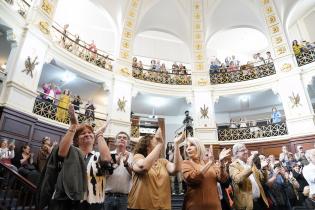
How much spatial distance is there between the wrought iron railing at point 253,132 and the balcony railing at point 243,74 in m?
2.51

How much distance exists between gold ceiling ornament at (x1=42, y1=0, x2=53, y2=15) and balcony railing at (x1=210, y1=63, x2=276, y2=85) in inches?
312

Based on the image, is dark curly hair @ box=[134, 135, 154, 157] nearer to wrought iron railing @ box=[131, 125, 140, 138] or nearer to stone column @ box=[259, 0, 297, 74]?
wrought iron railing @ box=[131, 125, 140, 138]

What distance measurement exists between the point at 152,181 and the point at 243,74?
10.7m

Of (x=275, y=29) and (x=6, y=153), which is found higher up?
(x=275, y=29)

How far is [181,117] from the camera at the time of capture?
46.4ft

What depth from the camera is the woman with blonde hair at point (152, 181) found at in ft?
6.18

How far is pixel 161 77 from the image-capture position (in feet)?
39.0

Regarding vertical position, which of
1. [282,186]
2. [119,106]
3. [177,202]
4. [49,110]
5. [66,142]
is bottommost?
[177,202]

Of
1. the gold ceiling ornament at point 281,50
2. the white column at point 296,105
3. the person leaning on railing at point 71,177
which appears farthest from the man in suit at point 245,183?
the gold ceiling ornament at point 281,50

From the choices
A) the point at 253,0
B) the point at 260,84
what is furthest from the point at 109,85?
the point at 253,0

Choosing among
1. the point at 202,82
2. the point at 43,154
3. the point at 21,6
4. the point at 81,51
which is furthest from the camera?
the point at 202,82

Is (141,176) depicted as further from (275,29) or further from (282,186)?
(275,29)

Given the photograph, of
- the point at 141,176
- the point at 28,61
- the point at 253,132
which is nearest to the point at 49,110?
the point at 28,61

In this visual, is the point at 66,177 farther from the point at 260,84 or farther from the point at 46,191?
the point at 260,84
